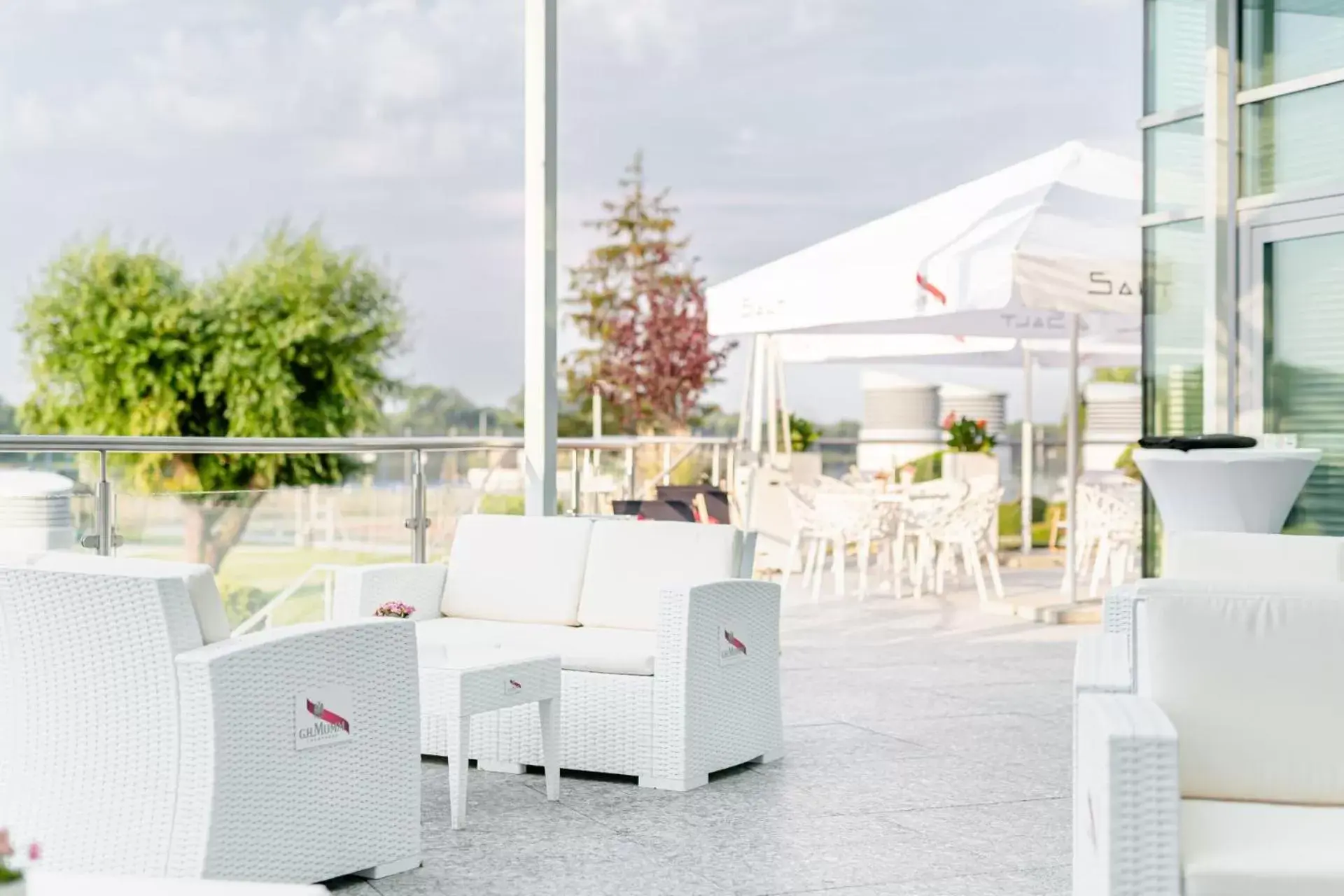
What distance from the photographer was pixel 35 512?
5633 millimetres

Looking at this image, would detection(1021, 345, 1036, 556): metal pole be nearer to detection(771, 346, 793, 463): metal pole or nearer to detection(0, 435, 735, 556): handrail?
detection(771, 346, 793, 463): metal pole

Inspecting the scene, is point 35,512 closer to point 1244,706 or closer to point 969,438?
point 1244,706

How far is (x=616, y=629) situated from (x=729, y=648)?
1.94ft

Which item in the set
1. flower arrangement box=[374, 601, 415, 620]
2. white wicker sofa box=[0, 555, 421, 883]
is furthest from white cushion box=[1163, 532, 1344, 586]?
white wicker sofa box=[0, 555, 421, 883]

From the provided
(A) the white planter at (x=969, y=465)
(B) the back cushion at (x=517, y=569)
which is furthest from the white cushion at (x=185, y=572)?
(A) the white planter at (x=969, y=465)

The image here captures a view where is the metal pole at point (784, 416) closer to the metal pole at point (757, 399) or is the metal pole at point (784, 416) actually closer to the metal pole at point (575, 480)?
the metal pole at point (757, 399)

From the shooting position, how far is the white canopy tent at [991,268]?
8.82 meters

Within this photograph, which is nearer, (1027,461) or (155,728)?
(155,728)

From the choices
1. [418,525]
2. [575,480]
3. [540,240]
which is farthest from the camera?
[575,480]

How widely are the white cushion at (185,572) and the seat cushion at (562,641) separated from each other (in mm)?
1153

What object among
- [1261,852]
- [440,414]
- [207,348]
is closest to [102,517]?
[1261,852]

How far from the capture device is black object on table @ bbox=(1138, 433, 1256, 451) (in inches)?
277

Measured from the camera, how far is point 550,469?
6.93m

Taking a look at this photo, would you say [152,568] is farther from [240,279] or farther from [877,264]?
[240,279]
